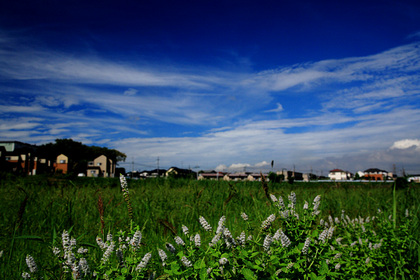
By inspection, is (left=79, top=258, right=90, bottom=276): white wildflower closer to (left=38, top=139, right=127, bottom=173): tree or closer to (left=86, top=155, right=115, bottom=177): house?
(left=38, top=139, right=127, bottom=173): tree

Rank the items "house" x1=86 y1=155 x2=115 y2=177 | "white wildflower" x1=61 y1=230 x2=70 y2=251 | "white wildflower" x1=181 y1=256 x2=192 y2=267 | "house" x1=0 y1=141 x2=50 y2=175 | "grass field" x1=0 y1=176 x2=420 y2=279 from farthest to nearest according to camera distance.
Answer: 1. "house" x1=86 y1=155 x2=115 y2=177
2. "house" x1=0 y1=141 x2=50 y2=175
3. "grass field" x1=0 y1=176 x2=420 y2=279
4. "white wildflower" x1=61 y1=230 x2=70 y2=251
5. "white wildflower" x1=181 y1=256 x2=192 y2=267

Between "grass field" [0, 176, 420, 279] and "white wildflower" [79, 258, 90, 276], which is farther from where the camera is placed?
"grass field" [0, 176, 420, 279]

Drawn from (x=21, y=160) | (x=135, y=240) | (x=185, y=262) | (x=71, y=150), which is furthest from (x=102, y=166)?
(x=185, y=262)

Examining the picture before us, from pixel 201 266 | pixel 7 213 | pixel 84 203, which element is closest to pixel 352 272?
pixel 201 266

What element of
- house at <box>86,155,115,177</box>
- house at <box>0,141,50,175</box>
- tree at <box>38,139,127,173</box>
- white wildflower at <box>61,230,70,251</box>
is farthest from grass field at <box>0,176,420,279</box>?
house at <box>86,155,115,177</box>

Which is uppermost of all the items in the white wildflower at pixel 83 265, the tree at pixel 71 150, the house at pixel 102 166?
the tree at pixel 71 150

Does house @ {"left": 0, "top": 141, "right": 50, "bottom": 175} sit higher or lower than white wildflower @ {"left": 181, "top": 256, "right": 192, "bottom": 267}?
higher

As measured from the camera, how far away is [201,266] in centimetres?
164

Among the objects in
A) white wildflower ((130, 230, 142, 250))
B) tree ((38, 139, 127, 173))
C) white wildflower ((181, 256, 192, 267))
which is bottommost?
white wildflower ((181, 256, 192, 267))

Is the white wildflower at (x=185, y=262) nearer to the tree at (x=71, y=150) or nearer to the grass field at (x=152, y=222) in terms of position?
the grass field at (x=152, y=222)

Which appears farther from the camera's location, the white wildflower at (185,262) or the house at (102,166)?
the house at (102,166)

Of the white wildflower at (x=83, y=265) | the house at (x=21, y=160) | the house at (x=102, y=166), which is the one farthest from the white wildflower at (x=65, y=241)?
the house at (x=102, y=166)

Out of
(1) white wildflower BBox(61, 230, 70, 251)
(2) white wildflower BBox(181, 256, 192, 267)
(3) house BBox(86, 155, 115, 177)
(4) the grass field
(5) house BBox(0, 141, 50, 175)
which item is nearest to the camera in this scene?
(2) white wildflower BBox(181, 256, 192, 267)

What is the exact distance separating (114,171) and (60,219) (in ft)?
230
